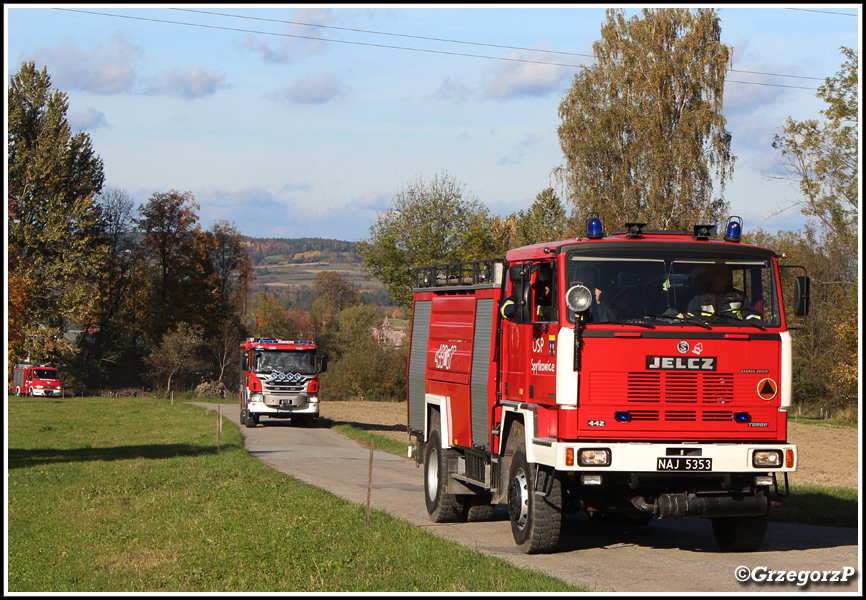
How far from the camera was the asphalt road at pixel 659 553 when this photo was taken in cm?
912

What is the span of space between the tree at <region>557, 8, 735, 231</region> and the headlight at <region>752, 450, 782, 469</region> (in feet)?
97.9

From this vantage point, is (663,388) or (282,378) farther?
(282,378)

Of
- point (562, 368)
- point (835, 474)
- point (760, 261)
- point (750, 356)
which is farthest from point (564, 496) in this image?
point (835, 474)

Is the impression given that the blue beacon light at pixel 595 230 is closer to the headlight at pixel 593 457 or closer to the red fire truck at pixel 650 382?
the red fire truck at pixel 650 382

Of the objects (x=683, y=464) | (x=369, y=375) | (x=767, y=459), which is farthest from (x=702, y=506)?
(x=369, y=375)

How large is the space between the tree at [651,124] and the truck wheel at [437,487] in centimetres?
2673

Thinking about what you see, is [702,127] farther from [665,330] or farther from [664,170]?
[665,330]

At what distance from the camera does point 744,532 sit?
1102 cm

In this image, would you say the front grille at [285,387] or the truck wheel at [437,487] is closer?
the truck wheel at [437,487]

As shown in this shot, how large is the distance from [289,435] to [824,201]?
1882cm

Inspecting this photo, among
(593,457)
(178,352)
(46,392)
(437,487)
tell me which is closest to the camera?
(593,457)

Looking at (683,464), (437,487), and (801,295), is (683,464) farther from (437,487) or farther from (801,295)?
(437,487)

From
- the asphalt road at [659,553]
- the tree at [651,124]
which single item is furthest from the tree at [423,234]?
the asphalt road at [659,553]

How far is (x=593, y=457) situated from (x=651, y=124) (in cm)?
3240
